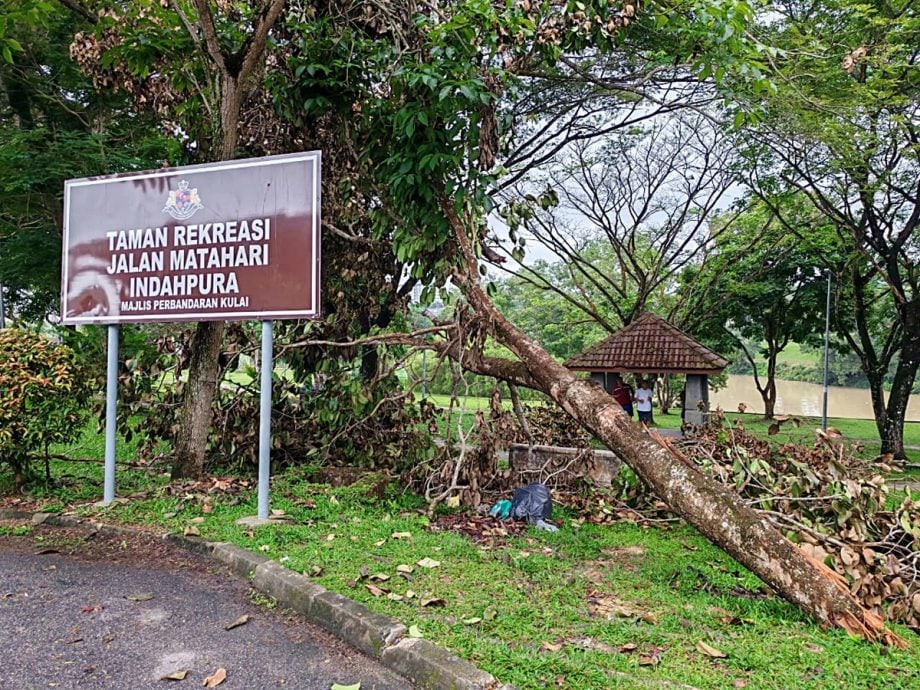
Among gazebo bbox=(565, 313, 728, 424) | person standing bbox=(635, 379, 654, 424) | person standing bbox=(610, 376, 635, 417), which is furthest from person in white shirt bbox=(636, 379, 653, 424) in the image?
gazebo bbox=(565, 313, 728, 424)

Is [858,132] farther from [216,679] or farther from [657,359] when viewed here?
[216,679]

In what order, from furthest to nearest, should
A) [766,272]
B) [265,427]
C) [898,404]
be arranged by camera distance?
[766,272] < [898,404] < [265,427]

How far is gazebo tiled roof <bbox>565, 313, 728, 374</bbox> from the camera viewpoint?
33.6 ft

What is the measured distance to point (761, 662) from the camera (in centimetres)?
316

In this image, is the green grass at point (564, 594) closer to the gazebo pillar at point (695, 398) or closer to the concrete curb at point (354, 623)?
the concrete curb at point (354, 623)

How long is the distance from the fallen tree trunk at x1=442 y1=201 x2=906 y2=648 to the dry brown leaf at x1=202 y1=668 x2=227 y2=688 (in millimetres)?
2820

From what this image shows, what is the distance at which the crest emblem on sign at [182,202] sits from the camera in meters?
5.86

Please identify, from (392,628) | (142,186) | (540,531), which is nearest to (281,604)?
(392,628)

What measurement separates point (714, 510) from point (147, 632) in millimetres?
3303

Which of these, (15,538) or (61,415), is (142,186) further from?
(15,538)

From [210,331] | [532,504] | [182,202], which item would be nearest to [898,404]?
[532,504]

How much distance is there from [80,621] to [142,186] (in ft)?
12.8

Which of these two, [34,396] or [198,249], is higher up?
[198,249]

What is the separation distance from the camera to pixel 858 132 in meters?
10.8
